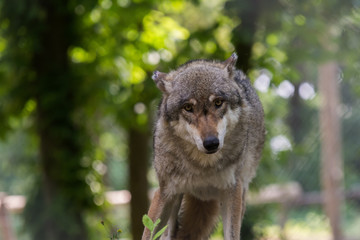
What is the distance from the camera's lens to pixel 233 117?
3596 mm

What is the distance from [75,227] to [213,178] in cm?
457

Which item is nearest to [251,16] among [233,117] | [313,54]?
[313,54]

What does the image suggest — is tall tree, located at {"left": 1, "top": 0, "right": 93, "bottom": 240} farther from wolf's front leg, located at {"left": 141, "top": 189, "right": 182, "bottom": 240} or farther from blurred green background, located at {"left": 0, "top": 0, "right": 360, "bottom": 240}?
wolf's front leg, located at {"left": 141, "top": 189, "right": 182, "bottom": 240}

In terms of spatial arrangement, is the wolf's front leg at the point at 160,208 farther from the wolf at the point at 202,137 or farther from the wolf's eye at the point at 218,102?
Result: the wolf's eye at the point at 218,102

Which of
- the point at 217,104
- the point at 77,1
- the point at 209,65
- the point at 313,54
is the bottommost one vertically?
the point at 217,104

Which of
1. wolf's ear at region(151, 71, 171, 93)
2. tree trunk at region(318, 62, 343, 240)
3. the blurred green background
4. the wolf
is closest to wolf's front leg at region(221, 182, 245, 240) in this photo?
the wolf

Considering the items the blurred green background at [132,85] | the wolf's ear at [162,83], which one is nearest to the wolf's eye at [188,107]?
the wolf's ear at [162,83]

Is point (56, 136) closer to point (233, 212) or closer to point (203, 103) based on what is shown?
point (233, 212)

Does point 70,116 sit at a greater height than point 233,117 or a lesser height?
greater

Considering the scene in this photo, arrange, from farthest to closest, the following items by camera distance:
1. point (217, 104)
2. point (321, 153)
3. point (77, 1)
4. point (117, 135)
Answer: point (117, 135) → point (321, 153) → point (77, 1) → point (217, 104)

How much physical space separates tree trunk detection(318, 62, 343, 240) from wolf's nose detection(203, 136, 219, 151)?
562cm

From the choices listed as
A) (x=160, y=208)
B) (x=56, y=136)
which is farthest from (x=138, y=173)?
(x=160, y=208)

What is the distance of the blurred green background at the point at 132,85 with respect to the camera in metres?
7.22

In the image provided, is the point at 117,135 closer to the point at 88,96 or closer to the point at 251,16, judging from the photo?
the point at 88,96
